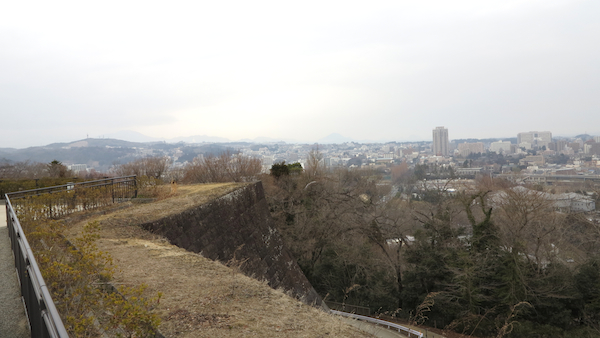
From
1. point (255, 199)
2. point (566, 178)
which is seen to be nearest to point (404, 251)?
point (255, 199)

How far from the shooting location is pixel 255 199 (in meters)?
14.2

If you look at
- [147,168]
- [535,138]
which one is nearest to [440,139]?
[535,138]

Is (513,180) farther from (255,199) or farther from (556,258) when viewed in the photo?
(255,199)

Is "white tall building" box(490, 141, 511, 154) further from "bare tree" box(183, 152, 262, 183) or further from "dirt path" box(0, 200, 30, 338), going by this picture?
"dirt path" box(0, 200, 30, 338)

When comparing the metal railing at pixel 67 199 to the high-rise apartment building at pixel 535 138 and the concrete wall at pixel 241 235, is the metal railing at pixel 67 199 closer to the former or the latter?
the concrete wall at pixel 241 235

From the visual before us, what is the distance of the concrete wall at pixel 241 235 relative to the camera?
9555mm

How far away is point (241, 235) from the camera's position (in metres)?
11.9

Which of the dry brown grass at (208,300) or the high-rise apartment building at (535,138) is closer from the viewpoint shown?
the dry brown grass at (208,300)

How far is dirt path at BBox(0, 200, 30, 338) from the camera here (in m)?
3.37

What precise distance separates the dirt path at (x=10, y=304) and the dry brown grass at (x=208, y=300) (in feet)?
3.89

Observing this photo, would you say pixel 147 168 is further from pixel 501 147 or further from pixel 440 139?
pixel 440 139

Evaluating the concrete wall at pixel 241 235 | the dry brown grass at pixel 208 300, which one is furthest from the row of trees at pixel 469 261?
the dry brown grass at pixel 208 300

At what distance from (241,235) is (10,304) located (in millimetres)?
8053

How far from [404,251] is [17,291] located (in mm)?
19569
